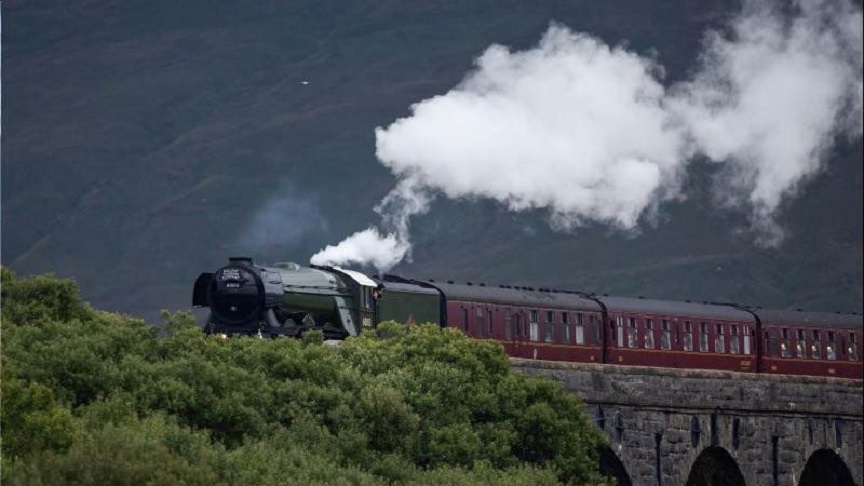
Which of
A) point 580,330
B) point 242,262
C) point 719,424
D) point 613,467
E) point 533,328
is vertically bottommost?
point 613,467

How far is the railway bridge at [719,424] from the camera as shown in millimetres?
55344

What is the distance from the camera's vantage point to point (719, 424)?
60156 mm

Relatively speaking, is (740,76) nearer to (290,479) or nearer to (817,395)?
(817,395)

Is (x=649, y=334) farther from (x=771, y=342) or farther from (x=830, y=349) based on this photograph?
(x=830, y=349)

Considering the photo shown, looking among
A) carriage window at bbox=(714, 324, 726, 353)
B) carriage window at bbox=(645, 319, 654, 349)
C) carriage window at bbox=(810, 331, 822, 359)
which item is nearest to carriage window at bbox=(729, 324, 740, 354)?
carriage window at bbox=(714, 324, 726, 353)

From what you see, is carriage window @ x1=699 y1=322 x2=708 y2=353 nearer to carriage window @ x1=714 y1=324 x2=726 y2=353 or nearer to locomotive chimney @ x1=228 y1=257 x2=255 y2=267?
carriage window @ x1=714 y1=324 x2=726 y2=353

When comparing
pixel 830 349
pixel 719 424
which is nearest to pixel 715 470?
pixel 719 424

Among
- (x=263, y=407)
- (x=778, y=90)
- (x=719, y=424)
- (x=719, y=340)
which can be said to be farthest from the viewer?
(x=778, y=90)

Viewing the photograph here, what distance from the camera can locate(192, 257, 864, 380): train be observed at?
4819 centimetres

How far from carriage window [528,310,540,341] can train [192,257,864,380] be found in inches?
1.2

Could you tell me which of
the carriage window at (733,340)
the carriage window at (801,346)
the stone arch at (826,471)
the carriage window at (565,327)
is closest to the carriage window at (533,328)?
the carriage window at (565,327)

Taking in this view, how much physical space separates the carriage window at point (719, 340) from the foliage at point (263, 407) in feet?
57.6

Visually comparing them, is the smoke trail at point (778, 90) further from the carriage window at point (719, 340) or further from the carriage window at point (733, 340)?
the carriage window at point (719, 340)

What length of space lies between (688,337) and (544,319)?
7.65 metres
